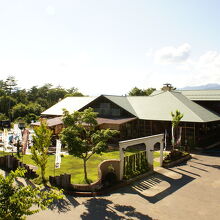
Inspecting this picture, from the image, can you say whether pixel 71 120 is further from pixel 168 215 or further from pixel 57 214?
pixel 168 215

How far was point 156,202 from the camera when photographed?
1439cm

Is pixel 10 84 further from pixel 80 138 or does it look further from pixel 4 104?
pixel 80 138

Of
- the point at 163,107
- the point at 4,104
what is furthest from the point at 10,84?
the point at 163,107

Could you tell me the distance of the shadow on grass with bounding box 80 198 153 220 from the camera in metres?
12.4

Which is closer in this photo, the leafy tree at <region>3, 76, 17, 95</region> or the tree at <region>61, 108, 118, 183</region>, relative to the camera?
the tree at <region>61, 108, 118, 183</region>

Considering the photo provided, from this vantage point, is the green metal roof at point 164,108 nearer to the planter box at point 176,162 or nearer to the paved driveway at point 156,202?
the planter box at point 176,162

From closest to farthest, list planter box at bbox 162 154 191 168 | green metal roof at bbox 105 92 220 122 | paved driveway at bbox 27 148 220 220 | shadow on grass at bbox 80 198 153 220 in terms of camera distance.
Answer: shadow on grass at bbox 80 198 153 220, paved driveway at bbox 27 148 220 220, planter box at bbox 162 154 191 168, green metal roof at bbox 105 92 220 122

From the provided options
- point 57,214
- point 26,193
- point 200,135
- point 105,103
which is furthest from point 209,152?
point 26,193

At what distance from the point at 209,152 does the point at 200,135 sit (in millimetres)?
3544

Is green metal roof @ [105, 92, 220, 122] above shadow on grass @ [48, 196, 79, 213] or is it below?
above

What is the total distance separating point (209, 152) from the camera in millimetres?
27781

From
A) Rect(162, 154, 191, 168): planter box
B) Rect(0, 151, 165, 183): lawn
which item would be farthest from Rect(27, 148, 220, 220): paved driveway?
Rect(0, 151, 165, 183): lawn

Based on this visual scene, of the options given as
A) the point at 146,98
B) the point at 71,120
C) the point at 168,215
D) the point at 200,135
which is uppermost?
the point at 146,98

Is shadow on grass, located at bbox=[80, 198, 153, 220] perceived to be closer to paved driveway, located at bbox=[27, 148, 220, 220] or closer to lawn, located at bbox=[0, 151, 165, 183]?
paved driveway, located at bbox=[27, 148, 220, 220]
